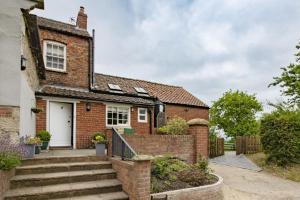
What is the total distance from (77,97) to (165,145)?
5.10 metres

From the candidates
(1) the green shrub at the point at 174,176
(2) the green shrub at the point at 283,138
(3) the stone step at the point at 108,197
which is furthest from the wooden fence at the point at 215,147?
(3) the stone step at the point at 108,197

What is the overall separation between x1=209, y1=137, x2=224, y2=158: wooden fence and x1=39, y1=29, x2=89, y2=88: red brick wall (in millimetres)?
9011

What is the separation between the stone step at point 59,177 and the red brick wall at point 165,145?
5.96 feet

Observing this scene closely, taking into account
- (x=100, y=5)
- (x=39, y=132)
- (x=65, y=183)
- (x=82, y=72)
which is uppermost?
(x=100, y=5)

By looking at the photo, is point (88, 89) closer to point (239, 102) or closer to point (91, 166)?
point (91, 166)

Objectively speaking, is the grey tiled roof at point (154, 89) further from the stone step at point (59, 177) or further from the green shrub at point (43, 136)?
the stone step at point (59, 177)

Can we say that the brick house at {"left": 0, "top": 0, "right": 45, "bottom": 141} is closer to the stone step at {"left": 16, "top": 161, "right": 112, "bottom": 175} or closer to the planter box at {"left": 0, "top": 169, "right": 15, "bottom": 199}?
the stone step at {"left": 16, "top": 161, "right": 112, "bottom": 175}

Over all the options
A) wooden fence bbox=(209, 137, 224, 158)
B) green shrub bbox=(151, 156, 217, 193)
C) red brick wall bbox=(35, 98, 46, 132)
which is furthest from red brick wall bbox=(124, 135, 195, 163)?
wooden fence bbox=(209, 137, 224, 158)

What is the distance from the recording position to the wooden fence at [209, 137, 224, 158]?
54.1 feet

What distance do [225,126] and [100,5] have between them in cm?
2347

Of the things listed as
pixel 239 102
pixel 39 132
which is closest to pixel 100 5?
pixel 39 132

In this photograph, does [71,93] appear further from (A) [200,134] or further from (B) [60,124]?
(A) [200,134]

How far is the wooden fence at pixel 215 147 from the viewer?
54.1ft

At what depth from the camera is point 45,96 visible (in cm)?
1128
